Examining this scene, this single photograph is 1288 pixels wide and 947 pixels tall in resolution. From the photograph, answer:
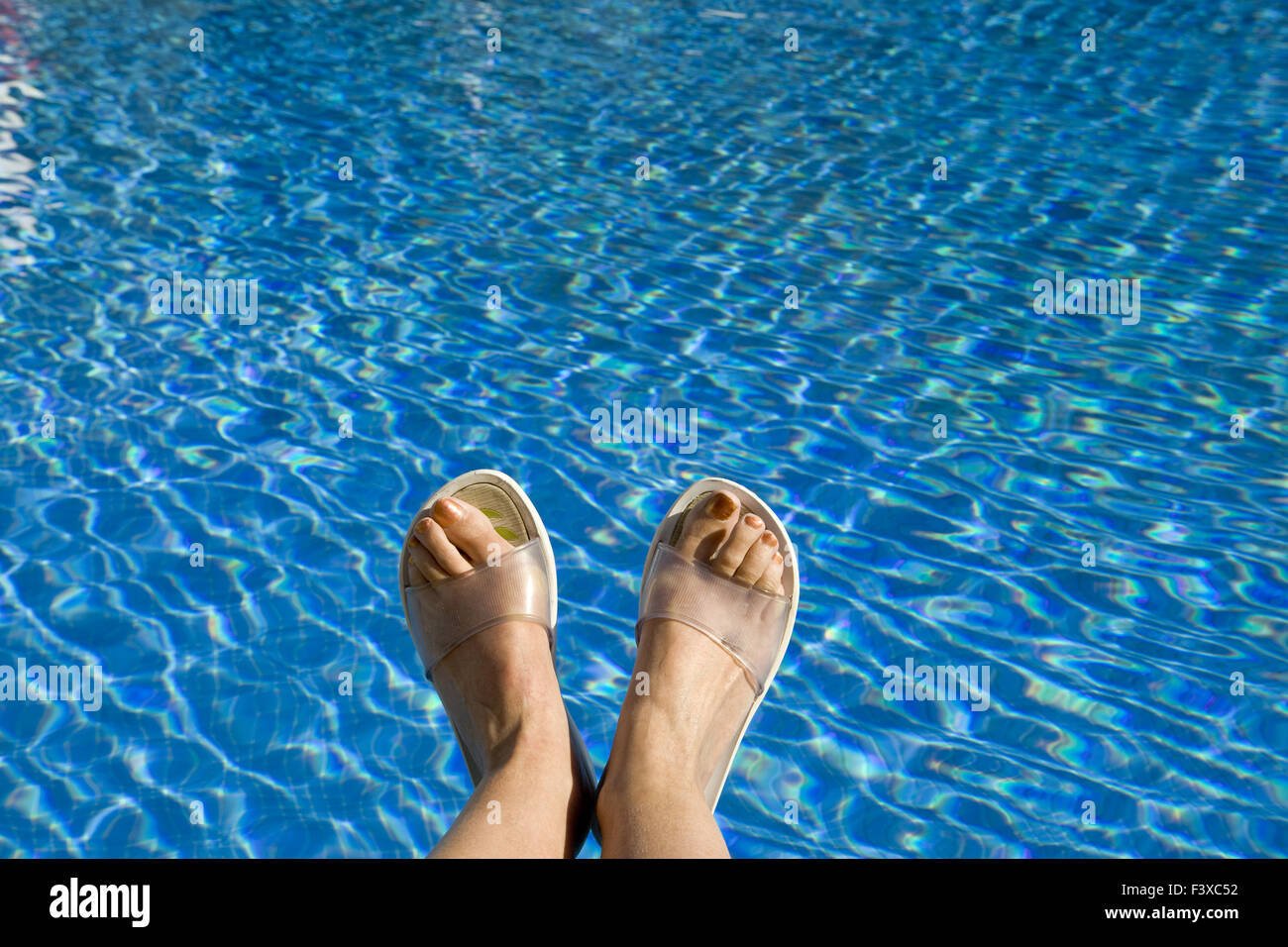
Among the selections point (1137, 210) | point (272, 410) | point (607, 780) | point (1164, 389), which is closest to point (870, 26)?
point (1137, 210)

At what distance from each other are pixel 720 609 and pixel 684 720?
0.34 meters

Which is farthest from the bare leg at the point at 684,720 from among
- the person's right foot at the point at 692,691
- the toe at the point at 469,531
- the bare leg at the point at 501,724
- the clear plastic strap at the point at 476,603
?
the toe at the point at 469,531

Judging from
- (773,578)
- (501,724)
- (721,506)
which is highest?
(721,506)

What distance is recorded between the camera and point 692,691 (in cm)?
220

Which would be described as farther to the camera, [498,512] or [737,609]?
[498,512]

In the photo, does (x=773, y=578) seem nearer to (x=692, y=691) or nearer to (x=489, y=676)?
(x=692, y=691)

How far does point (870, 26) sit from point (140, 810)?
6955 millimetres

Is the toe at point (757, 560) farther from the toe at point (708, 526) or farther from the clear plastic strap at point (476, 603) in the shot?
the clear plastic strap at point (476, 603)

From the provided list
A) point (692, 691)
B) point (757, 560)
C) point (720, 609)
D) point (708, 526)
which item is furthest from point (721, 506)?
point (692, 691)

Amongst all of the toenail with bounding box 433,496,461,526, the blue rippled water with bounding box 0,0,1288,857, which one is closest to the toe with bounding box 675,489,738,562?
the blue rippled water with bounding box 0,0,1288,857

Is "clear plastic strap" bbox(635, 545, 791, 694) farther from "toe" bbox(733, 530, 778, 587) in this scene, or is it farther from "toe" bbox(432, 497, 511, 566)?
"toe" bbox(432, 497, 511, 566)

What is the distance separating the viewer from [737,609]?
2.40m

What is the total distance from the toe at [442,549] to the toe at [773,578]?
0.67 m
